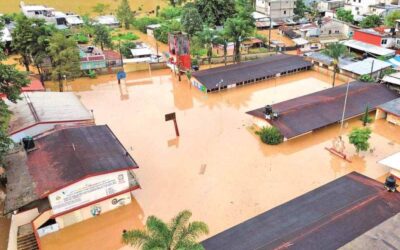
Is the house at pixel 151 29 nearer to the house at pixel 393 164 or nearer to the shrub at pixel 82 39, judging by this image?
the shrub at pixel 82 39

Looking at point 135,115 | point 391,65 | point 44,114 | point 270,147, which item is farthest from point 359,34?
point 44,114

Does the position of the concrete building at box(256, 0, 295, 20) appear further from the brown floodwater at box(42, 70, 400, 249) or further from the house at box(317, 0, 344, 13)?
the brown floodwater at box(42, 70, 400, 249)

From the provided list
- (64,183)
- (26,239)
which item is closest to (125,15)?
(64,183)

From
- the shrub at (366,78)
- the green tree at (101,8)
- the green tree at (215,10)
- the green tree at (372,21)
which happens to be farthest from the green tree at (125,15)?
the shrub at (366,78)

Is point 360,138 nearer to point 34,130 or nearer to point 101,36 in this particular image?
point 34,130

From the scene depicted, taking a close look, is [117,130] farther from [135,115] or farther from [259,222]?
[259,222]
